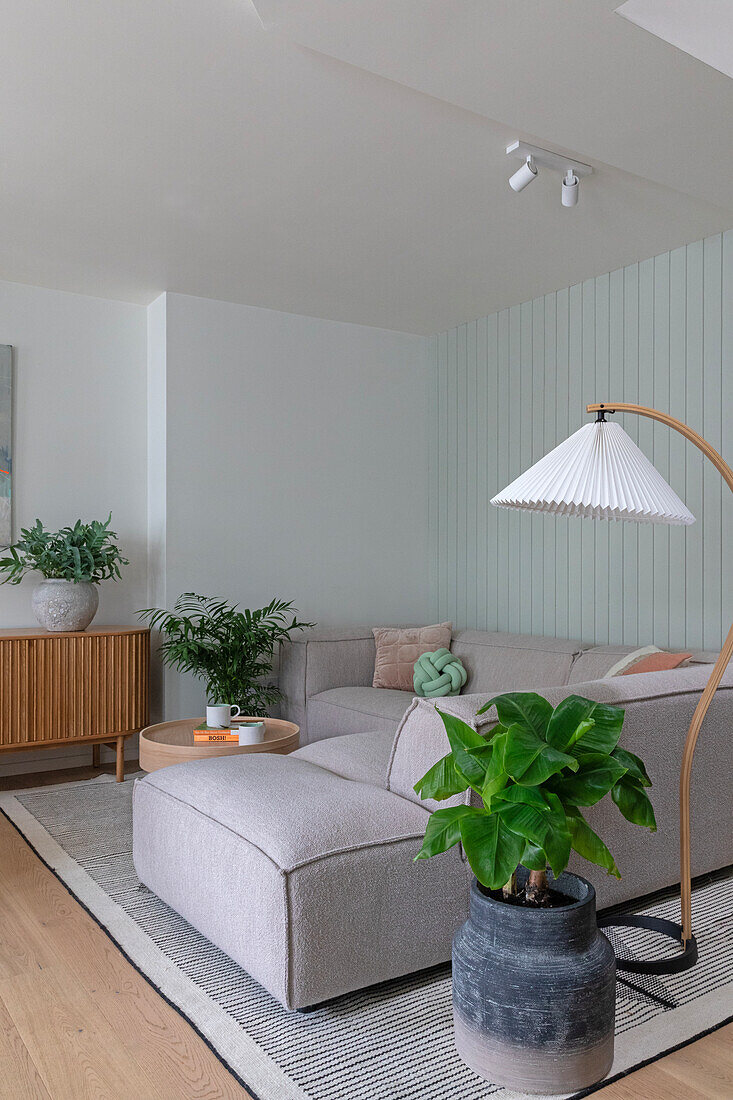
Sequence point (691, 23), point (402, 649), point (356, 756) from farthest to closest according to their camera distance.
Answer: point (402, 649) → point (356, 756) → point (691, 23)

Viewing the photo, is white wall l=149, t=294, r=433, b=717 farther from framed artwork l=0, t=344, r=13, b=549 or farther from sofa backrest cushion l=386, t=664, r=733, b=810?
sofa backrest cushion l=386, t=664, r=733, b=810

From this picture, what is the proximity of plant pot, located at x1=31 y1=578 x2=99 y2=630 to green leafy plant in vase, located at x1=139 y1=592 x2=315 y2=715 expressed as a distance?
1.14ft

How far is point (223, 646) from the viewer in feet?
13.4

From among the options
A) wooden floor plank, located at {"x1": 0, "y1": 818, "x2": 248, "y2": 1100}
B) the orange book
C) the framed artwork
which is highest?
the framed artwork

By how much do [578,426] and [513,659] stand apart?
1259mm

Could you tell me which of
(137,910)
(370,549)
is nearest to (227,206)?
(370,549)

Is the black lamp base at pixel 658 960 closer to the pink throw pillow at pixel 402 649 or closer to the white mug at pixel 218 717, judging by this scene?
the white mug at pixel 218 717

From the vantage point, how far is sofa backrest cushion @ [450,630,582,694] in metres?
3.87

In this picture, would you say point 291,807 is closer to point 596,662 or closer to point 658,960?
point 658,960

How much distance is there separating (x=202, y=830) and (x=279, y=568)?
110 inches

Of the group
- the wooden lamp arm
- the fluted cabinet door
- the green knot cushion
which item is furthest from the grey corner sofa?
the fluted cabinet door

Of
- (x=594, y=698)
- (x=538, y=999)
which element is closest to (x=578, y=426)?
(x=594, y=698)

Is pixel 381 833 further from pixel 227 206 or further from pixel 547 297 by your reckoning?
pixel 547 297

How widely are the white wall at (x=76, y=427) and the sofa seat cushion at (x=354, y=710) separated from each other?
1.27m
